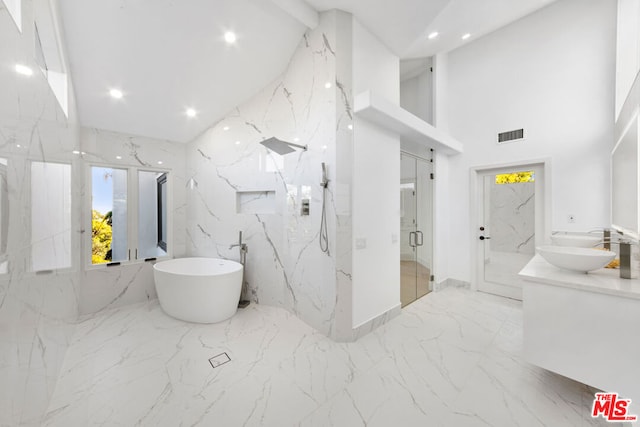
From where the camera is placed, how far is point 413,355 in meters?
2.23

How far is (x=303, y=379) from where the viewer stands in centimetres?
190

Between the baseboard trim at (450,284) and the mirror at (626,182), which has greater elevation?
the mirror at (626,182)

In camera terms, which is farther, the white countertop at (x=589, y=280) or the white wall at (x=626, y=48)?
the white wall at (x=626, y=48)

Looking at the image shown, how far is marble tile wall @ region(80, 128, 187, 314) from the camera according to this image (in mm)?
3180

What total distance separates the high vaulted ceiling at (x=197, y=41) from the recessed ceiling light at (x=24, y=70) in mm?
1262

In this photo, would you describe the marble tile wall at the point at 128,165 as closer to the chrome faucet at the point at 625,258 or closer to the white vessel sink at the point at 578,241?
the chrome faucet at the point at 625,258

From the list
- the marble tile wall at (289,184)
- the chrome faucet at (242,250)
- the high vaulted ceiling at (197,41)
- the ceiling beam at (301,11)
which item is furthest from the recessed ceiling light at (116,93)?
the chrome faucet at (242,250)

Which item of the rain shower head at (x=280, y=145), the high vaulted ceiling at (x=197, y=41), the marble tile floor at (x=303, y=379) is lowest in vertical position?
the marble tile floor at (x=303, y=379)

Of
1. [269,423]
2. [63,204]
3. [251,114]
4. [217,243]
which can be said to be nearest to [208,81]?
[251,114]

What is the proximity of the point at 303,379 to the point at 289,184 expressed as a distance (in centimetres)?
207

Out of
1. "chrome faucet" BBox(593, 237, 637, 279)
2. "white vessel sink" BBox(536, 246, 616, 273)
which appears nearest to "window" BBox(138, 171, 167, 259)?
"white vessel sink" BBox(536, 246, 616, 273)

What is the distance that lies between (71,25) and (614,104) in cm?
570

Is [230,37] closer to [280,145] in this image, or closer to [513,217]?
[280,145]

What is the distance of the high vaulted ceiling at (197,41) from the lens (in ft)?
6.95
